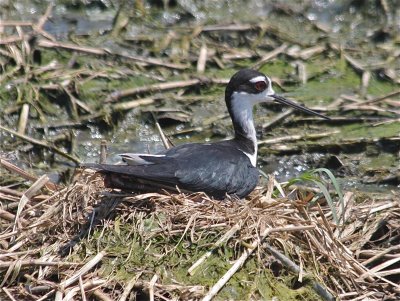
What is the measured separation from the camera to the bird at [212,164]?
8211 millimetres

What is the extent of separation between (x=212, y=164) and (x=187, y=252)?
1.03 meters

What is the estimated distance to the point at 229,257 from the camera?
7.86 metres

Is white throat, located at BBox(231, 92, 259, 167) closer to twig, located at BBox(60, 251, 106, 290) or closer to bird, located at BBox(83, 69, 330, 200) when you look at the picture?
bird, located at BBox(83, 69, 330, 200)

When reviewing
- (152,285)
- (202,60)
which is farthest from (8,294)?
(202,60)

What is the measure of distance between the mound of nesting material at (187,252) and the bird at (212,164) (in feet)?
0.45

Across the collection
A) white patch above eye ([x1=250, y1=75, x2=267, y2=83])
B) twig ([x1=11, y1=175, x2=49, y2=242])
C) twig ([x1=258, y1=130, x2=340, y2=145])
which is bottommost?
twig ([x1=258, y1=130, x2=340, y2=145])

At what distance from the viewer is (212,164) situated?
873cm

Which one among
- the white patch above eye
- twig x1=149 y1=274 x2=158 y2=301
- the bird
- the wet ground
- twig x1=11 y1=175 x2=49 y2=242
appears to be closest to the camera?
twig x1=149 y1=274 x2=158 y2=301

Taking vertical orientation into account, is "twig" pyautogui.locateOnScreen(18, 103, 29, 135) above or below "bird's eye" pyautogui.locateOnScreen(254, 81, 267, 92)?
below

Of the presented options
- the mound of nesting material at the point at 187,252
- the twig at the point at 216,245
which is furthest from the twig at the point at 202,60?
the twig at the point at 216,245

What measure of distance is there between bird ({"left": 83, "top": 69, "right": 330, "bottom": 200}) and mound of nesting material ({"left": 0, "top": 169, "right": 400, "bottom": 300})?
0.45 feet

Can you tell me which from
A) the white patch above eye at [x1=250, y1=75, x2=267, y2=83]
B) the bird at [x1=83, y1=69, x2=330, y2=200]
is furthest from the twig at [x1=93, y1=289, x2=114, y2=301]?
the white patch above eye at [x1=250, y1=75, x2=267, y2=83]

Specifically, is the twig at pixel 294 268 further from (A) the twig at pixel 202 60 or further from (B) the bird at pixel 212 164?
(A) the twig at pixel 202 60

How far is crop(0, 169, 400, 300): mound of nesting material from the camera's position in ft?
25.2
